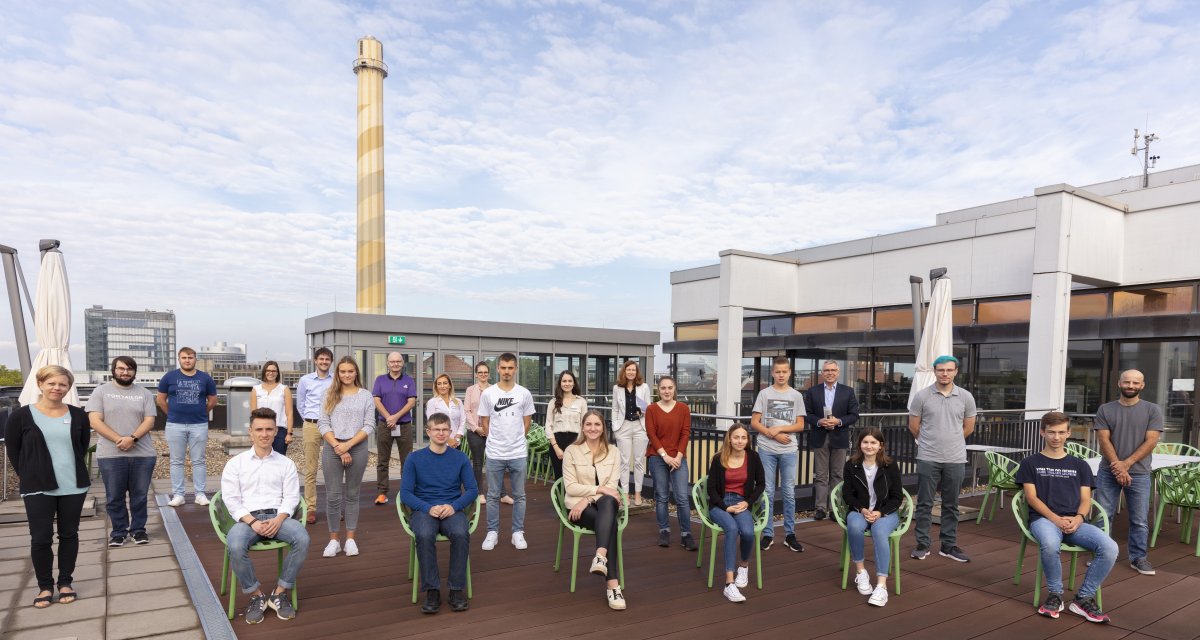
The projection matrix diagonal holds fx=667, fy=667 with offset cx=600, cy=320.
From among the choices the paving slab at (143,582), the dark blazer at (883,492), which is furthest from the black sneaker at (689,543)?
the paving slab at (143,582)

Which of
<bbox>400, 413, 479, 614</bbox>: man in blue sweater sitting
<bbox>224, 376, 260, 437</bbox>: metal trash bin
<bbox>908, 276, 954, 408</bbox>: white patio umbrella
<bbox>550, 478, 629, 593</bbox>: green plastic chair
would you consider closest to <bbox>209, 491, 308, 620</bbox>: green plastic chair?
<bbox>400, 413, 479, 614</bbox>: man in blue sweater sitting

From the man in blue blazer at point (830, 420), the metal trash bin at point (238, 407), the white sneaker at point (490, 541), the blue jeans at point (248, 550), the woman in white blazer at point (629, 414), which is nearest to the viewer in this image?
the blue jeans at point (248, 550)

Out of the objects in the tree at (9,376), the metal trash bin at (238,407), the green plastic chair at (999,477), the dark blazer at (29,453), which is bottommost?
the tree at (9,376)

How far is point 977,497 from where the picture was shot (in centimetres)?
820

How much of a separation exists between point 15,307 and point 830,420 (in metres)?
10.1

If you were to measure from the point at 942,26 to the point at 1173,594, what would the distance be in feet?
26.7

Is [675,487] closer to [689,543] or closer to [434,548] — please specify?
[689,543]

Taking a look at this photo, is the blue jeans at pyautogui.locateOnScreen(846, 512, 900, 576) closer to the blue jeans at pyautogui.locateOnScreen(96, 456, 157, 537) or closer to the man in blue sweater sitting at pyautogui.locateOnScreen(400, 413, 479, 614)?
the man in blue sweater sitting at pyautogui.locateOnScreen(400, 413, 479, 614)

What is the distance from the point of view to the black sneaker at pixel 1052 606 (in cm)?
421

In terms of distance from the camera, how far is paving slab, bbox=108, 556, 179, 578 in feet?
16.0

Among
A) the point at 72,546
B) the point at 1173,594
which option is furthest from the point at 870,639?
the point at 72,546

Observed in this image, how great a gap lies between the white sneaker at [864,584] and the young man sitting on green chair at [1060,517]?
1025mm

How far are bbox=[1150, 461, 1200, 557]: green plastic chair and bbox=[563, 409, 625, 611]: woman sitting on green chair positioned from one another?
5085mm

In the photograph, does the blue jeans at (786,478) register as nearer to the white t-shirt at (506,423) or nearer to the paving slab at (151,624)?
the white t-shirt at (506,423)
